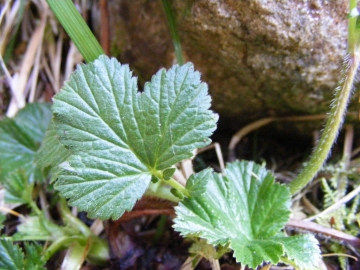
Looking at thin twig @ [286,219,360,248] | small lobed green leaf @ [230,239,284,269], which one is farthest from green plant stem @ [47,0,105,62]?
thin twig @ [286,219,360,248]

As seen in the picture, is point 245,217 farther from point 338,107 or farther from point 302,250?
point 338,107

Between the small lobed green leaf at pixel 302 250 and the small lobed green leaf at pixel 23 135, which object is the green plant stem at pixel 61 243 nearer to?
the small lobed green leaf at pixel 23 135

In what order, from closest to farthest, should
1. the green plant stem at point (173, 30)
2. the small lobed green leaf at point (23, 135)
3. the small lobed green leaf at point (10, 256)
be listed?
the small lobed green leaf at point (10, 256) → the green plant stem at point (173, 30) → the small lobed green leaf at point (23, 135)

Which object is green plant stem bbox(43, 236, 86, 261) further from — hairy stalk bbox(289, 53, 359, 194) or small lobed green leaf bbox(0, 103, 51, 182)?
hairy stalk bbox(289, 53, 359, 194)

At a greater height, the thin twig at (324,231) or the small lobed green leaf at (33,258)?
the thin twig at (324,231)

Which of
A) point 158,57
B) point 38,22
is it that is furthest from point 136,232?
point 38,22

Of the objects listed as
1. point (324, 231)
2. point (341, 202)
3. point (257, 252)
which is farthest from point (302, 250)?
point (341, 202)

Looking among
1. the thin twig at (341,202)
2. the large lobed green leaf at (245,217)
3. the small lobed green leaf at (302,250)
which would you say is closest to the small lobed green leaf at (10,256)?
the large lobed green leaf at (245,217)
